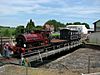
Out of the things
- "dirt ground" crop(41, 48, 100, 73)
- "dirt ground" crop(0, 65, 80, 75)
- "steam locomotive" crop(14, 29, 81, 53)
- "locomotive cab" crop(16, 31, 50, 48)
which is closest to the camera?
"dirt ground" crop(0, 65, 80, 75)

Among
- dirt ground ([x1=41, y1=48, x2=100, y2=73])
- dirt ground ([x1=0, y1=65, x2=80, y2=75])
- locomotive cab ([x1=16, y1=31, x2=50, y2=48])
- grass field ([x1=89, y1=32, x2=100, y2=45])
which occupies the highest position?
locomotive cab ([x1=16, y1=31, x2=50, y2=48])

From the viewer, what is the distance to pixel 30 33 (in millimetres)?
33000

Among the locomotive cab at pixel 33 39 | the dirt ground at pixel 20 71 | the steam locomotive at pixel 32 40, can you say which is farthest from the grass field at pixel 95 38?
the dirt ground at pixel 20 71

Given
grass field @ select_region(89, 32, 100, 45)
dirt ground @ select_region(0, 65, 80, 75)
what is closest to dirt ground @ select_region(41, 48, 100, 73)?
dirt ground @ select_region(0, 65, 80, 75)

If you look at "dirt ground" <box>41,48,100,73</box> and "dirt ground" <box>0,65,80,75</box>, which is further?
"dirt ground" <box>41,48,100,73</box>

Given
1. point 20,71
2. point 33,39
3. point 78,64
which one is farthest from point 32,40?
point 20,71

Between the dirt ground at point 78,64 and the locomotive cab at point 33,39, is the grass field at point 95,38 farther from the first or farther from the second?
the dirt ground at point 78,64

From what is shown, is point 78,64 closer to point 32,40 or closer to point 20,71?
point 32,40

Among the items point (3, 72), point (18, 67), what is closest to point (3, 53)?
point (18, 67)

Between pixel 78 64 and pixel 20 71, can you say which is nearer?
pixel 20 71

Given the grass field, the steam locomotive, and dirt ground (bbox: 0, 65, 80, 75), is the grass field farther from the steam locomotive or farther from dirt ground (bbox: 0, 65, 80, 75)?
dirt ground (bbox: 0, 65, 80, 75)

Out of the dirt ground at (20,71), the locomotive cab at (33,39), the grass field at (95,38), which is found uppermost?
the locomotive cab at (33,39)

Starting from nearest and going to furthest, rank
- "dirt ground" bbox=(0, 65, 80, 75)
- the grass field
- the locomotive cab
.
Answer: "dirt ground" bbox=(0, 65, 80, 75), the locomotive cab, the grass field

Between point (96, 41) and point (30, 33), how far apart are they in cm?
3099
